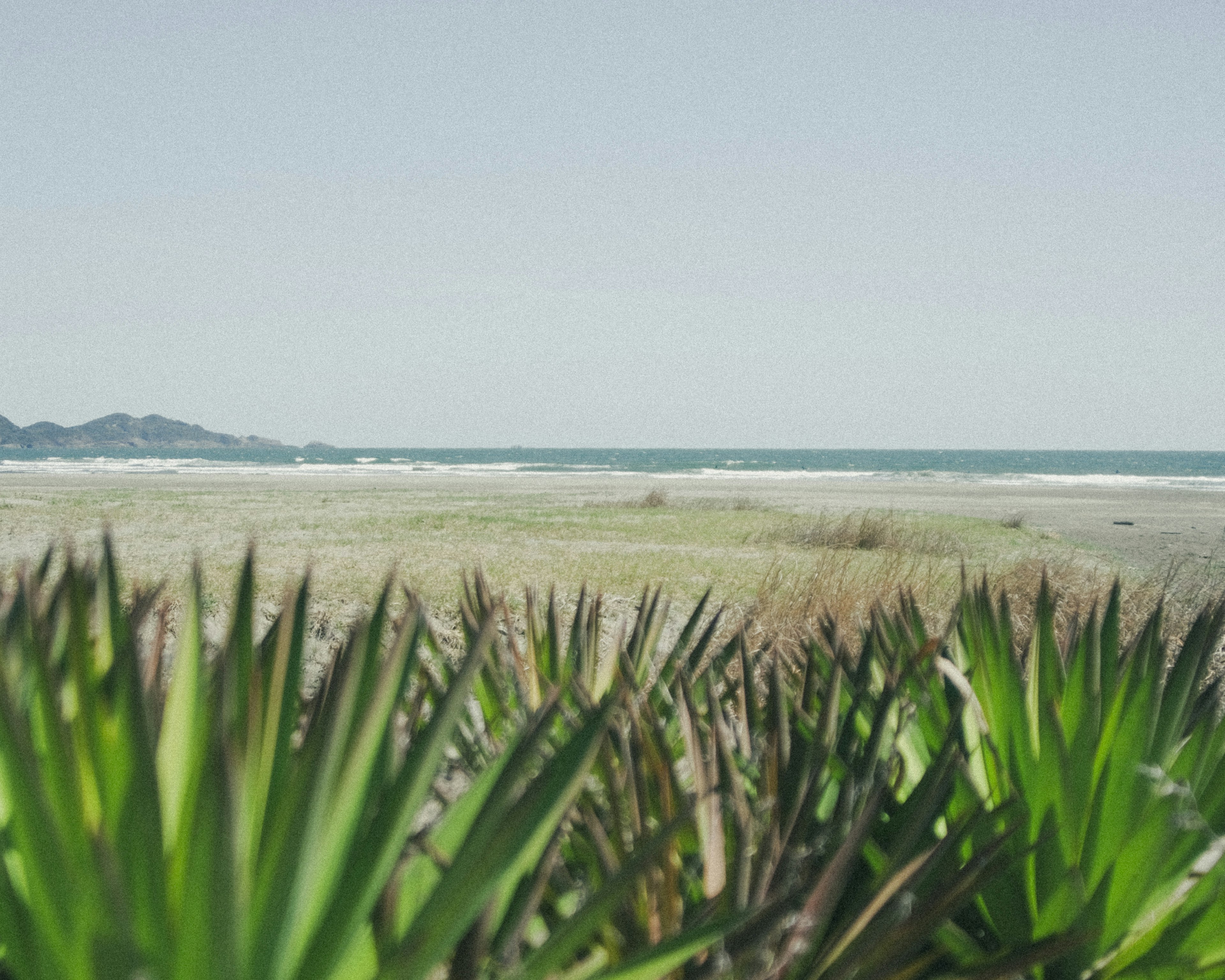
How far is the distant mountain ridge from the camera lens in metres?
165

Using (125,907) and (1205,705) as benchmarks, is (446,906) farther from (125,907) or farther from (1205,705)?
(1205,705)

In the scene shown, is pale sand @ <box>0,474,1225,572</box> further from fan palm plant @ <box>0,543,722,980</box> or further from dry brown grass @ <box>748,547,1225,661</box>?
fan palm plant @ <box>0,543,722,980</box>

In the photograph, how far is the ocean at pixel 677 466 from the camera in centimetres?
5606

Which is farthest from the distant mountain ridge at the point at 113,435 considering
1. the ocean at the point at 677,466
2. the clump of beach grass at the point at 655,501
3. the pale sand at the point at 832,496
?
the clump of beach grass at the point at 655,501

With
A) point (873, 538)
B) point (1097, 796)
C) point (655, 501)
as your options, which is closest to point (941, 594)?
point (873, 538)

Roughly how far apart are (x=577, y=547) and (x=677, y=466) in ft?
214

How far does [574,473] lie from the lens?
205 feet

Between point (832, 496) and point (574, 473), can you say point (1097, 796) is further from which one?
point (574, 473)

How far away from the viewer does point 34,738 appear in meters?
Answer: 1.32

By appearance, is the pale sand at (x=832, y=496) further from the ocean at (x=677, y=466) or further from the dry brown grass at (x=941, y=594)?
the ocean at (x=677, y=466)

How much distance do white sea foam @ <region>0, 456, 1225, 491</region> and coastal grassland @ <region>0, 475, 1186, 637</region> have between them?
25.7 metres

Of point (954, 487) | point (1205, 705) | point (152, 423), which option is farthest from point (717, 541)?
point (152, 423)

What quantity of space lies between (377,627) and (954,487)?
43633 millimetres

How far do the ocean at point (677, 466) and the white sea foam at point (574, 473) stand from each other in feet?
0.68
